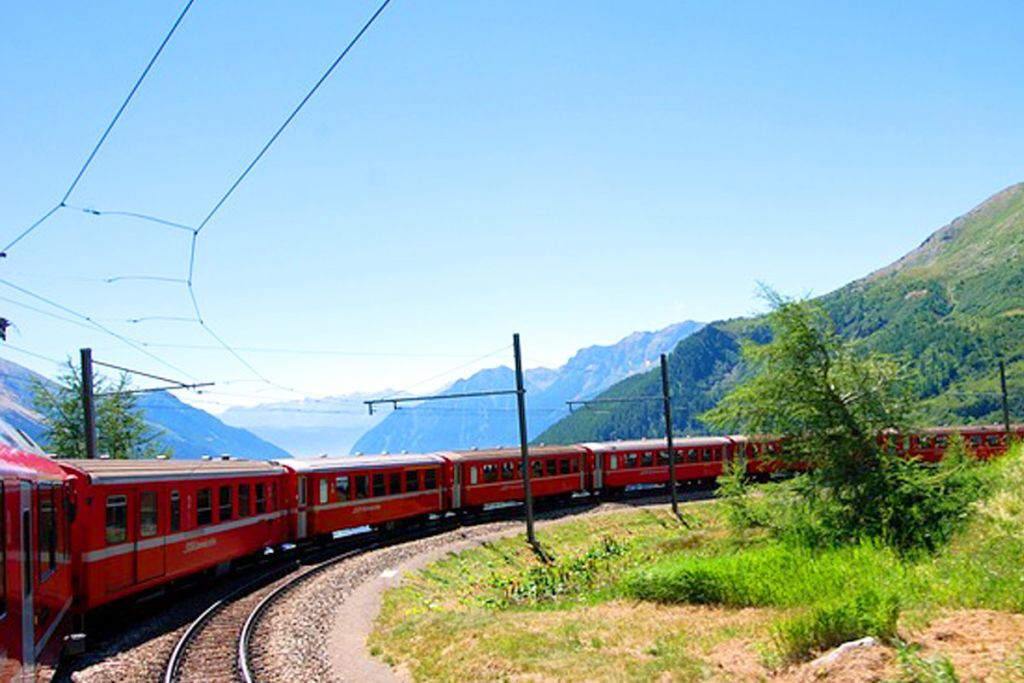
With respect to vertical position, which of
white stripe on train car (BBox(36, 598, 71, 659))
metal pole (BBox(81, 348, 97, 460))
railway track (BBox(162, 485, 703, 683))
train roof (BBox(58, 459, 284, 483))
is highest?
metal pole (BBox(81, 348, 97, 460))

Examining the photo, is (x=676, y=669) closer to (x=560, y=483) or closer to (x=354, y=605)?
(x=354, y=605)

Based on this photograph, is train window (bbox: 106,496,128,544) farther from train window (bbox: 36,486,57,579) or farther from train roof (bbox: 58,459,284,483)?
train window (bbox: 36,486,57,579)

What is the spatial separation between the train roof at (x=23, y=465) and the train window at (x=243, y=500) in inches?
413

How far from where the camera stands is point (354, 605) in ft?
63.9

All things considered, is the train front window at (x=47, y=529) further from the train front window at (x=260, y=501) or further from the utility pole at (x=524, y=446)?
the utility pole at (x=524, y=446)

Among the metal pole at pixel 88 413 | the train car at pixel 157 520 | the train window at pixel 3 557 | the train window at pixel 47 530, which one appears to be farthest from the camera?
the metal pole at pixel 88 413

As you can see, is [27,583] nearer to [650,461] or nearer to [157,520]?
[157,520]

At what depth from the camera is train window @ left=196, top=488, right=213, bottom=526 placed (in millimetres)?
19702

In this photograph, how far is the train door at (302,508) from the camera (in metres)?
26.7

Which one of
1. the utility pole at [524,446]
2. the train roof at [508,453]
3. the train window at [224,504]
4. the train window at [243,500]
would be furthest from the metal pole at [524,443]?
the train window at [224,504]

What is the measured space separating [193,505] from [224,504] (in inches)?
75.6

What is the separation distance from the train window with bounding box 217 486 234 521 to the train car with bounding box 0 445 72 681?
8.02m

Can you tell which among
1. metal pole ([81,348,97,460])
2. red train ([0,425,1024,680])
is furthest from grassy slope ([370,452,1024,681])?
metal pole ([81,348,97,460])

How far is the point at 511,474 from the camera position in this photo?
39.0 m
